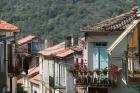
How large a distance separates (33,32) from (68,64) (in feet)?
222

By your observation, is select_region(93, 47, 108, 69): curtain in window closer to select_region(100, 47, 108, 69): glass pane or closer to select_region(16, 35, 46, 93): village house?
select_region(100, 47, 108, 69): glass pane

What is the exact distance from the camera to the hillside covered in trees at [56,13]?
114125mm

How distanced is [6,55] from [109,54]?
646 centimetres

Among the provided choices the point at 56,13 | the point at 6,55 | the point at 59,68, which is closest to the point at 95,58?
the point at 6,55

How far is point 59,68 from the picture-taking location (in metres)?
51.4

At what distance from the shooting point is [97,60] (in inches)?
1415

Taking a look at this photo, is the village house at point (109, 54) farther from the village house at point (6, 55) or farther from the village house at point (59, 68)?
the village house at point (59, 68)

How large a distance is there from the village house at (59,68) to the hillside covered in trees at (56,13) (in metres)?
49.1

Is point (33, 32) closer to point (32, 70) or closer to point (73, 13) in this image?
point (73, 13)

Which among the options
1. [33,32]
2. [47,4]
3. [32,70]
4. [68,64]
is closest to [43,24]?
[33,32]

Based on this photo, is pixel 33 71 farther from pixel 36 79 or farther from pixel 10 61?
pixel 10 61

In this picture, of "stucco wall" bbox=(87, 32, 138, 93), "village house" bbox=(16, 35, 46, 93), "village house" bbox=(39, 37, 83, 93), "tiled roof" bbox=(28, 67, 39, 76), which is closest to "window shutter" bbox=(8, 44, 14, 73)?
"stucco wall" bbox=(87, 32, 138, 93)

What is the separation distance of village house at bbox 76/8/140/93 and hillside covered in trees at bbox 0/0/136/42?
71906 millimetres

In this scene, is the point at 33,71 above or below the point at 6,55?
below
